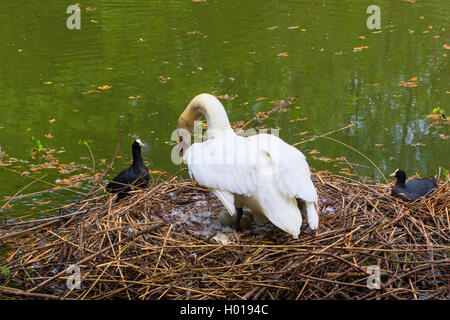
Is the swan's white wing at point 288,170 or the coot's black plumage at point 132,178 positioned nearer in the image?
the swan's white wing at point 288,170

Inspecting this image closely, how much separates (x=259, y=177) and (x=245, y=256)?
0.69 metres

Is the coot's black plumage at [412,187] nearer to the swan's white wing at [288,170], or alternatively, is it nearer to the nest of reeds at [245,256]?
the nest of reeds at [245,256]

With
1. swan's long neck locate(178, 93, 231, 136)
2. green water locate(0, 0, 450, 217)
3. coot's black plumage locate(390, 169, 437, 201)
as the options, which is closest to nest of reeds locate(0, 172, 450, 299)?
coot's black plumage locate(390, 169, 437, 201)

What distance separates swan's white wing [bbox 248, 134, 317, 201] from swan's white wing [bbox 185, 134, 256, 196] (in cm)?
19

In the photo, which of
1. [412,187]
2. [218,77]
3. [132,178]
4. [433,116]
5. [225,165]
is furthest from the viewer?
[218,77]

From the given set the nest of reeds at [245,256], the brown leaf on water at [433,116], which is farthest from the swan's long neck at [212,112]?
the brown leaf on water at [433,116]

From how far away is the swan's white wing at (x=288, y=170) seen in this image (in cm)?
420

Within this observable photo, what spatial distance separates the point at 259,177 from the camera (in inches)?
167

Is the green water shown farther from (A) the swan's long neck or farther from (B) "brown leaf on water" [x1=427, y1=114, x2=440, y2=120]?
(A) the swan's long neck

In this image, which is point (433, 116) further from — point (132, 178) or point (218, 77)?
→ point (132, 178)

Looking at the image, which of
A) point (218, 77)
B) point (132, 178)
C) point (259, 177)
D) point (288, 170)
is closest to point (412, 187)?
point (288, 170)

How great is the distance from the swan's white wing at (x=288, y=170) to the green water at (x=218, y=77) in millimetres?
2423
